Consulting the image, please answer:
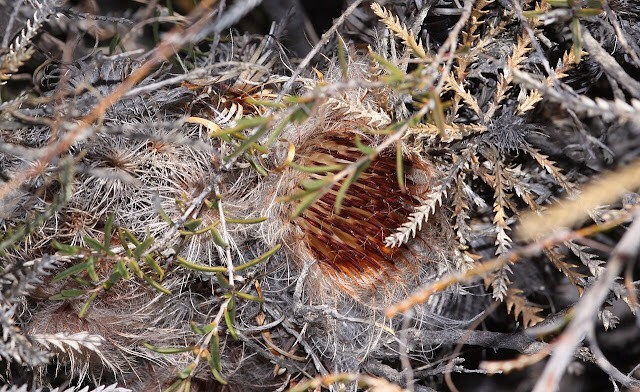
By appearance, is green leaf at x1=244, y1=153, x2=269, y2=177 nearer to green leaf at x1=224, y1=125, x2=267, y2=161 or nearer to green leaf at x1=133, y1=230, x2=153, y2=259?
green leaf at x1=224, y1=125, x2=267, y2=161

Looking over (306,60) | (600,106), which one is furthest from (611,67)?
(306,60)

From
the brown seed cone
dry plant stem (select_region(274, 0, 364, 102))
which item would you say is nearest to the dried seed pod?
the brown seed cone

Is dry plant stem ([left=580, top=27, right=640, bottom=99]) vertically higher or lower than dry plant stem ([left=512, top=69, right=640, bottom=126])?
lower

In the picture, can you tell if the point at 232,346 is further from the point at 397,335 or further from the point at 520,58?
the point at 520,58

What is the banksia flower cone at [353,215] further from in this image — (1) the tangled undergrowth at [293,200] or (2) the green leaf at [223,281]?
(2) the green leaf at [223,281]

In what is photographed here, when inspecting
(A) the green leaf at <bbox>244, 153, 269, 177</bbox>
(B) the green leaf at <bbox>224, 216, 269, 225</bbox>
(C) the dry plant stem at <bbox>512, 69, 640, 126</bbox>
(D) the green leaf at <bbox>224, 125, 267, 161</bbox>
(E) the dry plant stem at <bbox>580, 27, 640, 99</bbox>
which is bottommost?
(B) the green leaf at <bbox>224, 216, 269, 225</bbox>

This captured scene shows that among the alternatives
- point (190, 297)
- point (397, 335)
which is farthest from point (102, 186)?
point (397, 335)

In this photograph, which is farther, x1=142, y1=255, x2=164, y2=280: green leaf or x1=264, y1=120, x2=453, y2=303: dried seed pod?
x1=264, y1=120, x2=453, y2=303: dried seed pod
